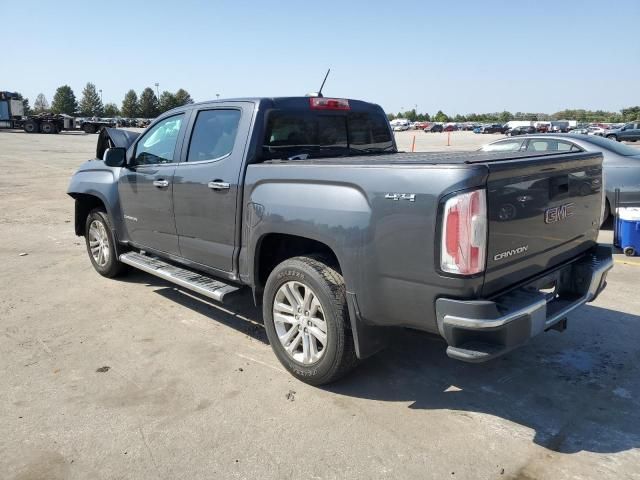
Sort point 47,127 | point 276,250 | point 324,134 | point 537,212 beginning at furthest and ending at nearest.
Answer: point 47,127 < point 324,134 < point 276,250 < point 537,212

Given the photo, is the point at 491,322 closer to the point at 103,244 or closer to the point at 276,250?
the point at 276,250

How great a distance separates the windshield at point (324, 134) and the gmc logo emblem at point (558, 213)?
1951 millimetres

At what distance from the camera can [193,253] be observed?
4.65 metres

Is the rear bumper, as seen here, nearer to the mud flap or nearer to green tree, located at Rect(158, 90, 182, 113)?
the mud flap

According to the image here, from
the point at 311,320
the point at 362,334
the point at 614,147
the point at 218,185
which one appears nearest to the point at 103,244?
the point at 218,185

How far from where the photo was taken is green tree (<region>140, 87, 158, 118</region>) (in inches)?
4402

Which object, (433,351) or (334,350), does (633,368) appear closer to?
(433,351)

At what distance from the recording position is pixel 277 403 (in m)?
3.43

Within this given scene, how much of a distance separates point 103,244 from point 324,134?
3.25 m

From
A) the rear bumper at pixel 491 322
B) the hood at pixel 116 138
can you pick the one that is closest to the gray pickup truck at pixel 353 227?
the rear bumper at pixel 491 322

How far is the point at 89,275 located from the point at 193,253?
2462mm

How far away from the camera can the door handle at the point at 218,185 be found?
407 cm

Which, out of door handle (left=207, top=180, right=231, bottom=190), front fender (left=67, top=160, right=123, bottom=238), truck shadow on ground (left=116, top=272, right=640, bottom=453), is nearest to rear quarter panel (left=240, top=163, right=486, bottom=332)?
truck shadow on ground (left=116, top=272, right=640, bottom=453)

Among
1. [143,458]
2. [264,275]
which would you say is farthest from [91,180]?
[143,458]
